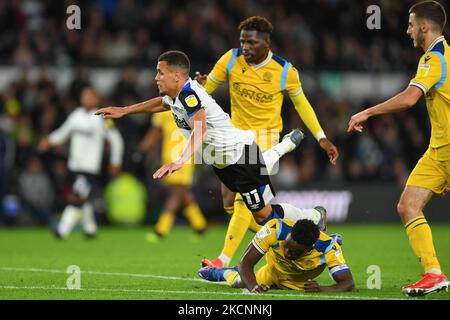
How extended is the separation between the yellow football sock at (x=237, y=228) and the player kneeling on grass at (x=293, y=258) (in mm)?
1090

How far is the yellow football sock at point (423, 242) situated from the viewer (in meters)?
8.12

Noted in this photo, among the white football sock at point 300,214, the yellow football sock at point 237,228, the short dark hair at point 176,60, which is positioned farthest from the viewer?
the yellow football sock at point 237,228

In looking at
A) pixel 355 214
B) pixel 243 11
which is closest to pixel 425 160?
pixel 355 214

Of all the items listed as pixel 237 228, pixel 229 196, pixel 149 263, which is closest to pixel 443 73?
pixel 237 228

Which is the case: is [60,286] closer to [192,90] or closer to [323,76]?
[192,90]

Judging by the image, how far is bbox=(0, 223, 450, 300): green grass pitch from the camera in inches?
315

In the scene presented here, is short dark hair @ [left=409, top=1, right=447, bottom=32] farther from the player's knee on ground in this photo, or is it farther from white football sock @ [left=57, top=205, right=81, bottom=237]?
white football sock @ [left=57, top=205, right=81, bottom=237]

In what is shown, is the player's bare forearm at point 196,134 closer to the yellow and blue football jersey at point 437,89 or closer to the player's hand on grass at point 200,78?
the player's hand on grass at point 200,78

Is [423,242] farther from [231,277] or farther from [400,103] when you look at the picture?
[231,277]
